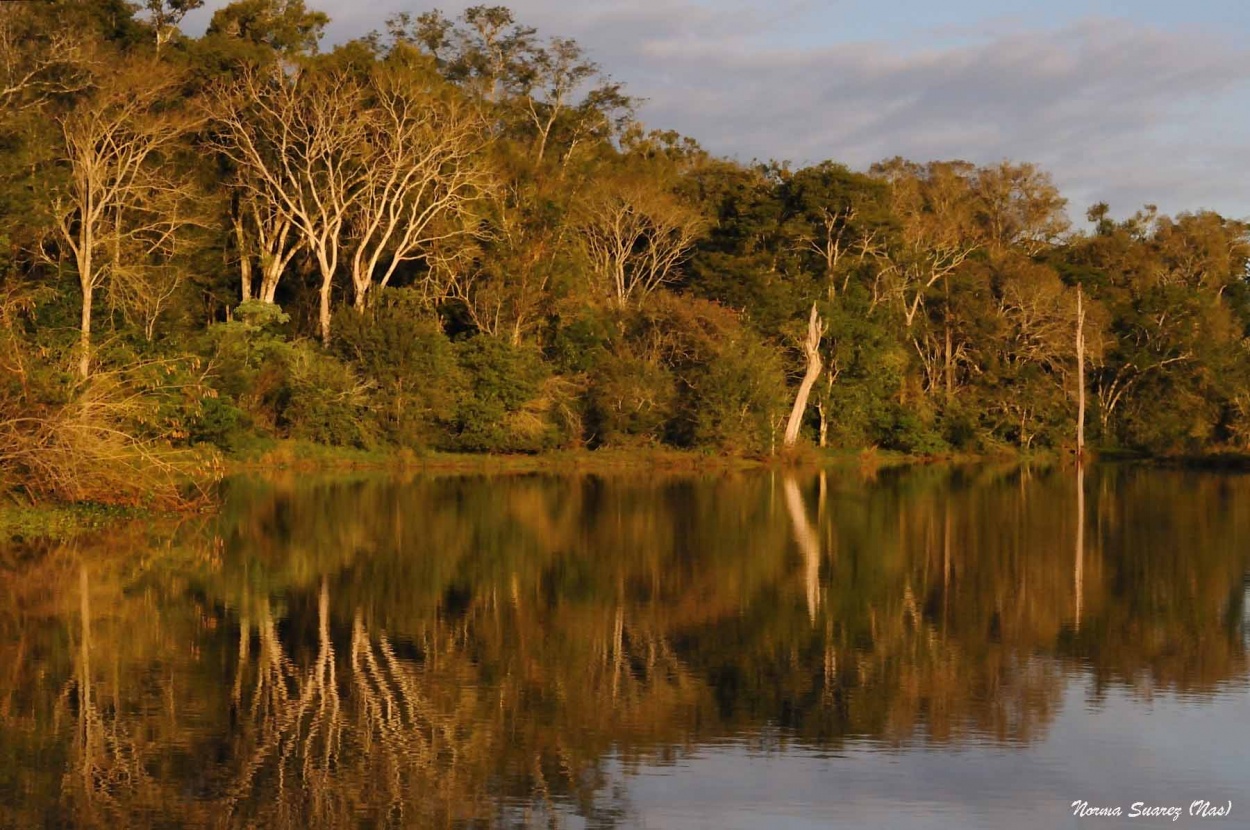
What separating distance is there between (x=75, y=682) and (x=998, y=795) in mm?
6540

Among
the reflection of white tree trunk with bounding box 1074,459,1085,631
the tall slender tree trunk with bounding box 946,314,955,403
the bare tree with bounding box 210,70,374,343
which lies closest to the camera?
the reflection of white tree trunk with bounding box 1074,459,1085,631

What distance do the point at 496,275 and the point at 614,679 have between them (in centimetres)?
3514

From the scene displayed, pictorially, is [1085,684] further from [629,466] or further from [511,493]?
[629,466]

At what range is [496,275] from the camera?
45812 mm

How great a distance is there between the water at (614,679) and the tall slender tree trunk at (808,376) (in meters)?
27.2

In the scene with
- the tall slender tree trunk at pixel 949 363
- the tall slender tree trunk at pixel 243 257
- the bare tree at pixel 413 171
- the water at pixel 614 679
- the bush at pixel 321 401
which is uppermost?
the bare tree at pixel 413 171

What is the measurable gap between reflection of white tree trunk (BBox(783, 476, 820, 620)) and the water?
0.14 metres

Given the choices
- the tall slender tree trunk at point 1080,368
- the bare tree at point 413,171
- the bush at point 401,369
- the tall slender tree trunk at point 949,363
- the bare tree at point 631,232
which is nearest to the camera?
the bush at point 401,369

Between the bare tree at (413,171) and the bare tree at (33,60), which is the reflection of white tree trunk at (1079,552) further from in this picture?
the bare tree at (33,60)

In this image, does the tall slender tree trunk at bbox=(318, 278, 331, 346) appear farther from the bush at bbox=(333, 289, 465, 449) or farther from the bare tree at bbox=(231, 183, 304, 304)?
the bare tree at bbox=(231, 183, 304, 304)

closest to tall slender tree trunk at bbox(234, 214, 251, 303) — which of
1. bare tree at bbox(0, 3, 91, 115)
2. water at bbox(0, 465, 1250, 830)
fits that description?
bare tree at bbox(0, 3, 91, 115)

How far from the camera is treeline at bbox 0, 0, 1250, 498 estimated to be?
128 ft

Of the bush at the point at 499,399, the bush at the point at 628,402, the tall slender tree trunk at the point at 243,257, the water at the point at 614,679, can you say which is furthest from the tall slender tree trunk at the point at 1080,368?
the water at the point at 614,679

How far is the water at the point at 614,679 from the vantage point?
8.25 meters
